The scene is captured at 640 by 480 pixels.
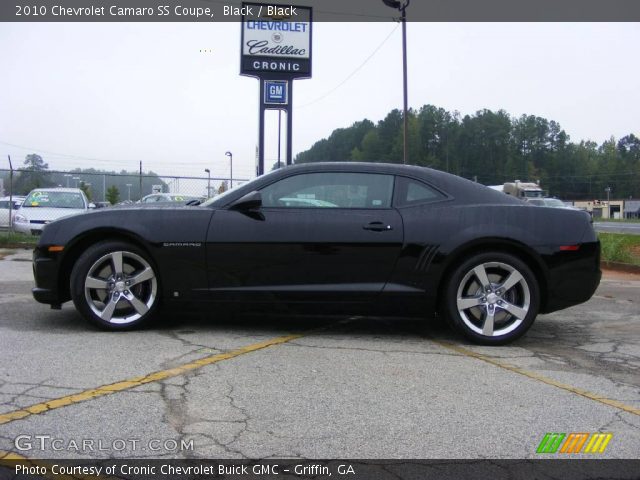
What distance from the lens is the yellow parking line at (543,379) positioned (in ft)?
11.2

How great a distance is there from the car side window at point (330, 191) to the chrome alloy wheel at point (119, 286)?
115 cm

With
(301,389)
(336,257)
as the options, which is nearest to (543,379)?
(301,389)

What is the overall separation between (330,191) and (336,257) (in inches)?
22.9

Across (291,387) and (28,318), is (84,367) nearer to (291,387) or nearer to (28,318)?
(291,387)

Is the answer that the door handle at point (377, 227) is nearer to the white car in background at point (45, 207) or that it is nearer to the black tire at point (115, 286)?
the black tire at point (115, 286)

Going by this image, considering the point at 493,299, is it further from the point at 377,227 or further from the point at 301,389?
the point at 301,389

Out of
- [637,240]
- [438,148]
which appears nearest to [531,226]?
[637,240]

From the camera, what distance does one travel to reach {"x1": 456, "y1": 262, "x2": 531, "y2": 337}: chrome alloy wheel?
470cm

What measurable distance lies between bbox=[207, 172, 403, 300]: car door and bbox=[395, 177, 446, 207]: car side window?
0.18 m

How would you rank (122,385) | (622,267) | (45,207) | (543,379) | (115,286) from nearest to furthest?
(122,385) < (543,379) < (115,286) < (622,267) < (45,207)

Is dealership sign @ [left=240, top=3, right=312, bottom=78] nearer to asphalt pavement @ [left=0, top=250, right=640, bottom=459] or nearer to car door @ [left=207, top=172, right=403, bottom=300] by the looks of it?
asphalt pavement @ [left=0, top=250, right=640, bottom=459]

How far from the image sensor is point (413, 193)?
488 cm

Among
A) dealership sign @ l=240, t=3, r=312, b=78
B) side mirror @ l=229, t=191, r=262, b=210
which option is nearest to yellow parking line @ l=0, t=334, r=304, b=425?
side mirror @ l=229, t=191, r=262, b=210

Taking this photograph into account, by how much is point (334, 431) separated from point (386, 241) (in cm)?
203
